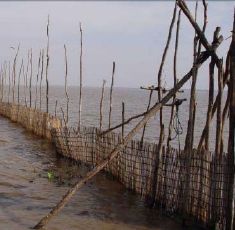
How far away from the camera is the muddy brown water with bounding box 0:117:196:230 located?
7.09 meters

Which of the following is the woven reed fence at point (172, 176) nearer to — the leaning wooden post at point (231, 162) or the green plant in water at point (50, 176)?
the leaning wooden post at point (231, 162)

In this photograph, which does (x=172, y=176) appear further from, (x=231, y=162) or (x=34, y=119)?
(x=34, y=119)

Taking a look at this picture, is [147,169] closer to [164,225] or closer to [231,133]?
[164,225]

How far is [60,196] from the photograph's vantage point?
340 inches

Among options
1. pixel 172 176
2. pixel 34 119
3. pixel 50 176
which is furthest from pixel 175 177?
pixel 34 119

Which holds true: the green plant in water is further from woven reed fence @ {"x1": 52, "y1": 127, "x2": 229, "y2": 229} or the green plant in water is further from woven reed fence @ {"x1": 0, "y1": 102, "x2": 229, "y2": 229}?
woven reed fence @ {"x1": 52, "y1": 127, "x2": 229, "y2": 229}

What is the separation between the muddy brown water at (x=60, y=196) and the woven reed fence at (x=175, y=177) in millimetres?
313

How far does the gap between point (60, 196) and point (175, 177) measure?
8.59 feet

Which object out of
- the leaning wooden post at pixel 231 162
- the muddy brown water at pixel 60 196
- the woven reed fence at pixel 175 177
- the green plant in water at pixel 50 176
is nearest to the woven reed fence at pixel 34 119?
the muddy brown water at pixel 60 196

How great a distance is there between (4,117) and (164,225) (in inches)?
773

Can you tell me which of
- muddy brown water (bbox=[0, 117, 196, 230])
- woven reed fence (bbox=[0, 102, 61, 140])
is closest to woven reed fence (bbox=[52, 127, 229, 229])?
muddy brown water (bbox=[0, 117, 196, 230])

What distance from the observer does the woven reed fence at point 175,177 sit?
6367 mm

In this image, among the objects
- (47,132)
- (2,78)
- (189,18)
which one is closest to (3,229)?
(189,18)

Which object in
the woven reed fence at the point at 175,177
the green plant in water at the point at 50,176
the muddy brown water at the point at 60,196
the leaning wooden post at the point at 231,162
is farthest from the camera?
the green plant in water at the point at 50,176
